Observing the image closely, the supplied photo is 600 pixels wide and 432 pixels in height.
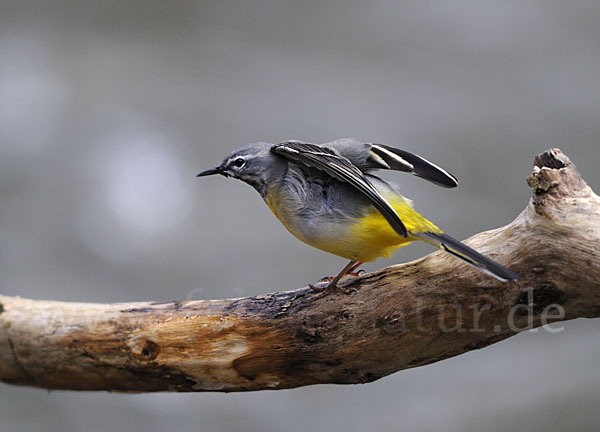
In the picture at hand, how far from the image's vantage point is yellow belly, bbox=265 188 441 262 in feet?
5.77

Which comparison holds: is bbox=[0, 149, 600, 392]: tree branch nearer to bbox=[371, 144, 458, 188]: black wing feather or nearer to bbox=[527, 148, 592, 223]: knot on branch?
bbox=[527, 148, 592, 223]: knot on branch

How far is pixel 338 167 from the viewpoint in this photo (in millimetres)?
1724

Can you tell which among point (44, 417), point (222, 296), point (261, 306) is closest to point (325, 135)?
point (222, 296)

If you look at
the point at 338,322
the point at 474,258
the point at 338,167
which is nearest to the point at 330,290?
the point at 338,322

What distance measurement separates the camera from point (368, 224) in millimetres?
1774

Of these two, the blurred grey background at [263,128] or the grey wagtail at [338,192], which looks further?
the blurred grey background at [263,128]

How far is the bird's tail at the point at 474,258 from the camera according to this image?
1489 mm

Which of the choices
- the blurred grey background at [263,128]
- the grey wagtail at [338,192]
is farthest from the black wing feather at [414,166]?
the blurred grey background at [263,128]

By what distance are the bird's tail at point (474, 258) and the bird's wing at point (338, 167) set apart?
109 mm

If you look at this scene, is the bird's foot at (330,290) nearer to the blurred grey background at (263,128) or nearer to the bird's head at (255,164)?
the bird's head at (255,164)

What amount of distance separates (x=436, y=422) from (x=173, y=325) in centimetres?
230

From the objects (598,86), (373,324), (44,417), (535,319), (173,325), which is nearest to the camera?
(535,319)

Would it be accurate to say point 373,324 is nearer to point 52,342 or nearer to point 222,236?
point 52,342

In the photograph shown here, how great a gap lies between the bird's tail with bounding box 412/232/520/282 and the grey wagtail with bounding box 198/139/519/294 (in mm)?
11
